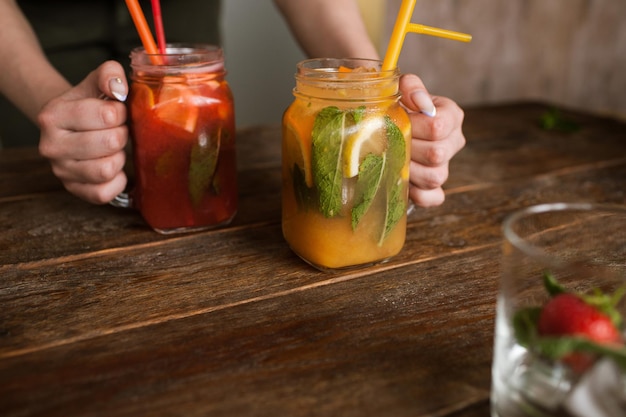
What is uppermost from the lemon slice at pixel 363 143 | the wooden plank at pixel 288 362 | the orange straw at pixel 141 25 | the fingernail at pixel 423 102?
the orange straw at pixel 141 25

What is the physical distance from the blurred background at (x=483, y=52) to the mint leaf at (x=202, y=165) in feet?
5.07

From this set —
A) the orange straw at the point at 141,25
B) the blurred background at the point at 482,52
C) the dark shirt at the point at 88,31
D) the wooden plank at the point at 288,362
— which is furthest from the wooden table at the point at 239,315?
the blurred background at the point at 482,52

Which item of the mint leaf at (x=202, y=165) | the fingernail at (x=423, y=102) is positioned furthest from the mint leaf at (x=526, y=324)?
the mint leaf at (x=202, y=165)

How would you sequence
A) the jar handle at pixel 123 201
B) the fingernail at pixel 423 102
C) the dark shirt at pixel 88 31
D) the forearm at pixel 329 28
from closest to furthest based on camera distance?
the fingernail at pixel 423 102
the jar handle at pixel 123 201
the forearm at pixel 329 28
the dark shirt at pixel 88 31

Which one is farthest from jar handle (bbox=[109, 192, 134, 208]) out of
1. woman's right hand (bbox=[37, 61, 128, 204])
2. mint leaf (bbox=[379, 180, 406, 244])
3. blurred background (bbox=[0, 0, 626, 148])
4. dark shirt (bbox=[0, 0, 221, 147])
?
blurred background (bbox=[0, 0, 626, 148])

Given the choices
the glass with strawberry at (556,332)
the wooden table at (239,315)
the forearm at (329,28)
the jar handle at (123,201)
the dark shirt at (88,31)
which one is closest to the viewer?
the glass with strawberry at (556,332)

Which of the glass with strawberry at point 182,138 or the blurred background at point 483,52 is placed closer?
the glass with strawberry at point 182,138

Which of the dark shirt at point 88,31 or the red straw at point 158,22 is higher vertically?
the red straw at point 158,22

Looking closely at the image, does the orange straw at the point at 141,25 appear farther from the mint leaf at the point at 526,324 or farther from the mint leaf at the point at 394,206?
the mint leaf at the point at 526,324

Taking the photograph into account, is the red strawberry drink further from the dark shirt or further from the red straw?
the dark shirt

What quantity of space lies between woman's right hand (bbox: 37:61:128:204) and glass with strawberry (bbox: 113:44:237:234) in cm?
2

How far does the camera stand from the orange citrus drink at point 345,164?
0.67m

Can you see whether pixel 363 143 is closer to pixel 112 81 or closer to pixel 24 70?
pixel 112 81

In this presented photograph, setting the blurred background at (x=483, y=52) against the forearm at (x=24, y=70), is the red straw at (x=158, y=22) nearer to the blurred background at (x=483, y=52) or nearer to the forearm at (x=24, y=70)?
the forearm at (x=24, y=70)
